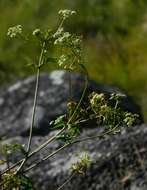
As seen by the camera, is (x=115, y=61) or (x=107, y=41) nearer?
Answer: (x=115, y=61)

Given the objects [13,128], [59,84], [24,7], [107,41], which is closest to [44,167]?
[13,128]

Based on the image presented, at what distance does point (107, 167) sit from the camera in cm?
449

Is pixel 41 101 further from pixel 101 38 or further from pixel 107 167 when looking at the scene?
pixel 101 38

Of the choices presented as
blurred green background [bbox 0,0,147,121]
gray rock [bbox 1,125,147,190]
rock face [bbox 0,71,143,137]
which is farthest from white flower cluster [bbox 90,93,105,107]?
blurred green background [bbox 0,0,147,121]

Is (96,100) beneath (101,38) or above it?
above

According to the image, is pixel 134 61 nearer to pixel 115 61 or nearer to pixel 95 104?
pixel 115 61

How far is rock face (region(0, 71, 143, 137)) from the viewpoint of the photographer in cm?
620

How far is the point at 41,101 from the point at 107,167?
2.18 metres

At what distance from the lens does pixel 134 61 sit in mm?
8844

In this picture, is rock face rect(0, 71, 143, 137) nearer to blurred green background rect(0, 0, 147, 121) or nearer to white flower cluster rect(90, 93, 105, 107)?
blurred green background rect(0, 0, 147, 121)

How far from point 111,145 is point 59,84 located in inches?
82.6

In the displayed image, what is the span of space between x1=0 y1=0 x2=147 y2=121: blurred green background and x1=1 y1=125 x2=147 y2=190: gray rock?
2.69 metres

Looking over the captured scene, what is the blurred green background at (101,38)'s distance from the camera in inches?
340

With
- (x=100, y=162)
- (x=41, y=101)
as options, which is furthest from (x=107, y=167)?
(x=41, y=101)
